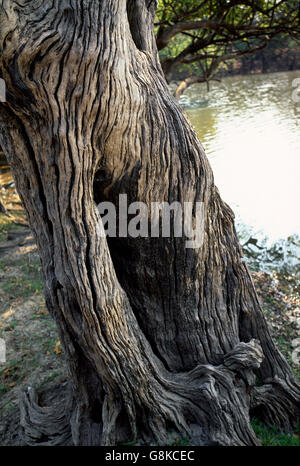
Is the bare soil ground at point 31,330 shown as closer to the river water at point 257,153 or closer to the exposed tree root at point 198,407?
the exposed tree root at point 198,407

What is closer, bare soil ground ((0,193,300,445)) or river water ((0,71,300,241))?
bare soil ground ((0,193,300,445))

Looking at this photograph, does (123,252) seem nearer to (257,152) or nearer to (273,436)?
(273,436)

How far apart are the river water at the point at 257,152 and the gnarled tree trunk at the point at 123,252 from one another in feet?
18.2

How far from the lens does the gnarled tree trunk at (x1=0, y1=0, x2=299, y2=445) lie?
2.32 m

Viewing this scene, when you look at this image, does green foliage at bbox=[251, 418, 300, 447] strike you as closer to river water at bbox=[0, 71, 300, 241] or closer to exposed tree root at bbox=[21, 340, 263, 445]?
exposed tree root at bbox=[21, 340, 263, 445]

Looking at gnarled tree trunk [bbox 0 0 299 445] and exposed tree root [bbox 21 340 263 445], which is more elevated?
gnarled tree trunk [bbox 0 0 299 445]

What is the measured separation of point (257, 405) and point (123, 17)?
328 cm

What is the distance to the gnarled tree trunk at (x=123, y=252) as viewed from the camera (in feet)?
7.61

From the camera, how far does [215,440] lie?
2.90m

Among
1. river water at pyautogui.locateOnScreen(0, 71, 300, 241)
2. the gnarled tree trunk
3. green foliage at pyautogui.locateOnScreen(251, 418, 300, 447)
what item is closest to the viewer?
the gnarled tree trunk

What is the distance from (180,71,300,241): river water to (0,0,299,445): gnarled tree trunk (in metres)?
5.54

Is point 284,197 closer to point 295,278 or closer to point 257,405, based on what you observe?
point 295,278

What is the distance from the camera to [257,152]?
14.4 meters

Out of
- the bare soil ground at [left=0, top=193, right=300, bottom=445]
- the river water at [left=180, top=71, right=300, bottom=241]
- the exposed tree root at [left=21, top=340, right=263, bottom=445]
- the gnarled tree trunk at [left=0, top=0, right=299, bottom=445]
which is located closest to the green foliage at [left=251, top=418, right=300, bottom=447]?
the gnarled tree trunk at [left=0, top=0, right=299, bottom=445]
